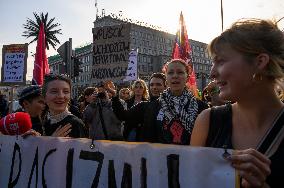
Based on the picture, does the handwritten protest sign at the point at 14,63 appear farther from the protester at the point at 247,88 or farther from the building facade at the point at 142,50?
the building facade at the point at 142,50

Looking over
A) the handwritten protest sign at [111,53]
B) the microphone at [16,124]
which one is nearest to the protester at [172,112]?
the microphone at [16,124]

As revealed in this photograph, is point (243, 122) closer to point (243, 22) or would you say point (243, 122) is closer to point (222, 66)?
point (222, 66)

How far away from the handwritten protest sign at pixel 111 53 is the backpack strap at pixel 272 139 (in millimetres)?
4941

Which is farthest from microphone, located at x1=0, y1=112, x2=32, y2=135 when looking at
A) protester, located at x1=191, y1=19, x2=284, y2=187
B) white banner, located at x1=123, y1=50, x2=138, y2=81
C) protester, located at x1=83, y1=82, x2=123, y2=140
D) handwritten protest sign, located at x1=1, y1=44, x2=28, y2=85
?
white banner, located at x1=123, y1=50, x2=138, y2=81

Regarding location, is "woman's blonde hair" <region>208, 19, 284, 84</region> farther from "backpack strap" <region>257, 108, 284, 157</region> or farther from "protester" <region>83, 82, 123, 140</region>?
"protester" <region>83, 82, 123, 140</region>

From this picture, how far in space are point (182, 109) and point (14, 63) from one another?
566 centimetres

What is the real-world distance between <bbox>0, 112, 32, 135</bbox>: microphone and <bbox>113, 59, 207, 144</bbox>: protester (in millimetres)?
1664

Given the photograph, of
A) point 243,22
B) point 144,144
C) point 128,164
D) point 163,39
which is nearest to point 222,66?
point 243,22

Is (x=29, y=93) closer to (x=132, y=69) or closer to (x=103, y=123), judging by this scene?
(x=103, y=123)

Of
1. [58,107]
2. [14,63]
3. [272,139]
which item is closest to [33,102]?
[58,107]

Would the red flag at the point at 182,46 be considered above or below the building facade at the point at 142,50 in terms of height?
below

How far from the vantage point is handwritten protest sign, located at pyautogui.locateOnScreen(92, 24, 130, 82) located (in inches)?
264

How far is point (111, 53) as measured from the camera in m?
6.88

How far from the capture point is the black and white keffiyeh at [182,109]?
4.17 metres
